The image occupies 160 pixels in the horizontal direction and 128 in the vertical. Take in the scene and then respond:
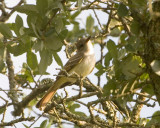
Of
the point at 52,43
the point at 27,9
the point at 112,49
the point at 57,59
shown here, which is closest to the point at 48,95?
the point at 57,59

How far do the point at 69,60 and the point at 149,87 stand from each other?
1.58m

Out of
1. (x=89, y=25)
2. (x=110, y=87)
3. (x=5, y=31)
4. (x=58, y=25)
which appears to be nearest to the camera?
(x=58, y=25)

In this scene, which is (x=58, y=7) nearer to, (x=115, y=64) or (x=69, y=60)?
(x=115, y=64)

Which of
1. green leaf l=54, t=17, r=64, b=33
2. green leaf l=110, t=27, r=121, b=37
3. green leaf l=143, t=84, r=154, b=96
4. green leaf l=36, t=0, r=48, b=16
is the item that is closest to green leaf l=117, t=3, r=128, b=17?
green leaf l=54, t=17, r=64, b=33

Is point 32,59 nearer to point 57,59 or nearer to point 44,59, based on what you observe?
point 57,59

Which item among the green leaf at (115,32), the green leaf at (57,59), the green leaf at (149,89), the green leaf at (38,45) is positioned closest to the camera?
the green leaf at (38,45)

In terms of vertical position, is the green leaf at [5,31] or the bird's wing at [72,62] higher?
the bird's wing at [72,62]

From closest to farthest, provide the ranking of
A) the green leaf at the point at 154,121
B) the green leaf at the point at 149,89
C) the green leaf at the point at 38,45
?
1. the green leaf at the point at 38,45
2. the green leaf at the point at 154,121
3. the green leaf at the point at 149,89

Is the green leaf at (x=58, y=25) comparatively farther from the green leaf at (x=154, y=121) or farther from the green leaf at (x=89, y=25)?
the green leaf at (x=89, y=25)

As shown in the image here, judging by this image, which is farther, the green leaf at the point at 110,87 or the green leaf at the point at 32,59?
the green leaf at the point at 32,59

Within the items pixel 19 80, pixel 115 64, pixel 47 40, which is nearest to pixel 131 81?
pixel 115 64

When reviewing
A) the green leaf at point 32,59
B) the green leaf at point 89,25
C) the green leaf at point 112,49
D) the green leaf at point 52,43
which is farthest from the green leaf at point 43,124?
the green leaf at point 89,25

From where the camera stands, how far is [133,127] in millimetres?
3914

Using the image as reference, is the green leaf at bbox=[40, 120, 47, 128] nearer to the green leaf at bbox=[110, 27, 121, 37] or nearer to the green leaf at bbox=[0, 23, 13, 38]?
the green leaf at bbox=[0, 23, 13, 38]
